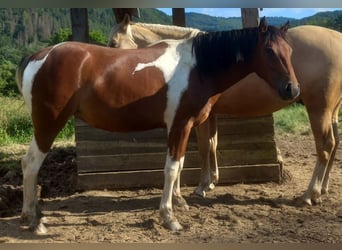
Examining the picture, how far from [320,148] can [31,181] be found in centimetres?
282

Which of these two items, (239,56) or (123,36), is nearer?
(239,56)

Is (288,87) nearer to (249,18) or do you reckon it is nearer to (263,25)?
(263,25)

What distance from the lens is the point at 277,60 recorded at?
3.84m

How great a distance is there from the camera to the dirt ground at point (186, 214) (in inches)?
154

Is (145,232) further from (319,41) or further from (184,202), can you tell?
(319,41)

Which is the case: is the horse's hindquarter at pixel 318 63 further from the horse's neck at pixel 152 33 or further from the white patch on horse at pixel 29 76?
the white patch on horse at pixel 29 76

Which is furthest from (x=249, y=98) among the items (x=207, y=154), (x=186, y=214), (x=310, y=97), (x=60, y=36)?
(x=60, y=36)

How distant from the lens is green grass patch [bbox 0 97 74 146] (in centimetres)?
827

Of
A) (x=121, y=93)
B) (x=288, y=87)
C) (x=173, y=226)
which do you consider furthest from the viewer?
(x=173, y=226)

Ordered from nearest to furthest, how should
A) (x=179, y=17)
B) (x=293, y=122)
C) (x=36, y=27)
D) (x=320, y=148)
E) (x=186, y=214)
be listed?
(x=186, y=214) < (x=320, y=148) < (x=179, y=17) < (x=36, y=27) < (x=293, y=122)

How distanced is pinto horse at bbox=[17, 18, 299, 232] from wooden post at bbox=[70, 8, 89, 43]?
54.9 inches

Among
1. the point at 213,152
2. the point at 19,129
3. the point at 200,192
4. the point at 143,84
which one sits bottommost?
the point at 19,129

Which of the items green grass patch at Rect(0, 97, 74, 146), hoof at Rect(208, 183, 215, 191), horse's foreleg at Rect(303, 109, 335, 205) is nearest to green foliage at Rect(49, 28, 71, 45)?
green grass patch at Rect(0, 97, 74, 146)

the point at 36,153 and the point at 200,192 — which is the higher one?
the point at 36,153
